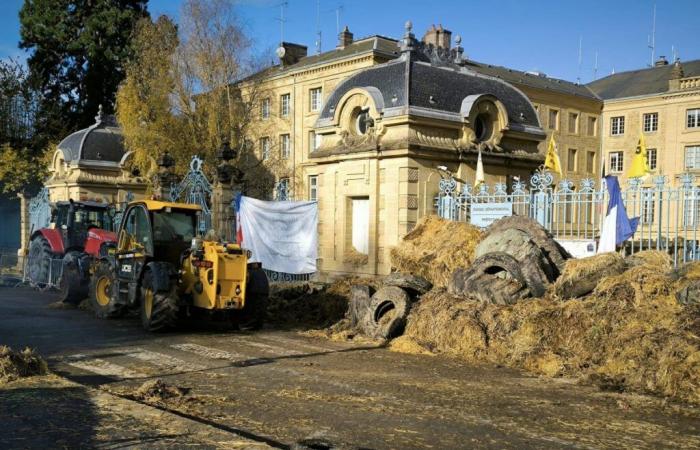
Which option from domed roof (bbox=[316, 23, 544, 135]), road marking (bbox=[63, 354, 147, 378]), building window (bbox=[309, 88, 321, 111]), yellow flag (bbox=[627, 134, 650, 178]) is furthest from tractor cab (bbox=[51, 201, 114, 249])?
building window (bbox=[309, 88, 321, 111])

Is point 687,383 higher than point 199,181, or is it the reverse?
point 199,181

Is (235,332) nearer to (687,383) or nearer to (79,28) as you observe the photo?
(687,383)

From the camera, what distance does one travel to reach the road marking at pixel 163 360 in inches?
376

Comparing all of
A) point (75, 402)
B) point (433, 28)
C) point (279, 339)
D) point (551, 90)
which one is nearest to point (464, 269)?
point (279, 339)

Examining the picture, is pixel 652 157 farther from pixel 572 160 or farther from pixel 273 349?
pixel 273 349

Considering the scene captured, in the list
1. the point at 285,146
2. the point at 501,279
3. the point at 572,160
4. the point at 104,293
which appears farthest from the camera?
the point at 572,160

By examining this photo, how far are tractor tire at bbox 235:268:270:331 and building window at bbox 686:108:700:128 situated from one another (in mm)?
43045

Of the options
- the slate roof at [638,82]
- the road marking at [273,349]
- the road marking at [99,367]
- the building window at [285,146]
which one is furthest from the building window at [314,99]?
the road marking at [99,367]

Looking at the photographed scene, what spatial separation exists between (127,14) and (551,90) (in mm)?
29440

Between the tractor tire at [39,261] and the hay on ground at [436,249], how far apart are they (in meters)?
12.0

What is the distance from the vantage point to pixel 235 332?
43.1 feet

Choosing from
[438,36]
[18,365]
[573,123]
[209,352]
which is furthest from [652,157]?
[18,365]

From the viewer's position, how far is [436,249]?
13.7 metres

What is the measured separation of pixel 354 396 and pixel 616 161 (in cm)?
5043
